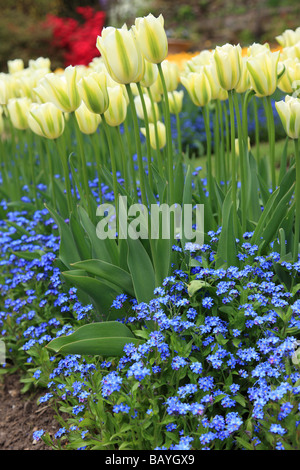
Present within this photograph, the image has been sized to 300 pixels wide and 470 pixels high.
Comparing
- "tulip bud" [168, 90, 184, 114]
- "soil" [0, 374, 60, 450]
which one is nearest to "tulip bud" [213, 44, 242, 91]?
"tulip bud" [168, 90, 184, 114]

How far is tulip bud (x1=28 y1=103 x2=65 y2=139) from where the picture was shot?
2316 mm

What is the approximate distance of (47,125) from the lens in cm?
236

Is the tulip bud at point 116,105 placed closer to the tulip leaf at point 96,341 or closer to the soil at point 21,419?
the tulip leaf at point 96,341

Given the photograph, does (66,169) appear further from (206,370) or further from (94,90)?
(206,370)

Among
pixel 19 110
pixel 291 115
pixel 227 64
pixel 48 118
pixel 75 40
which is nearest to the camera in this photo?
pixel 291 115

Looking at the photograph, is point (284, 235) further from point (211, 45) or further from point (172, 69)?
point (211, 45)

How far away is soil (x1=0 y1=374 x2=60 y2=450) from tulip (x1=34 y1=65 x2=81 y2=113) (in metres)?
1.34

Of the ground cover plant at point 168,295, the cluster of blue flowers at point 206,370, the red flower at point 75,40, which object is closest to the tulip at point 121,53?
the ground cover plant at point 168,295

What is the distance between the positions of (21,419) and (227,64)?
1830 millimetres

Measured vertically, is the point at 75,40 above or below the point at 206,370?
above

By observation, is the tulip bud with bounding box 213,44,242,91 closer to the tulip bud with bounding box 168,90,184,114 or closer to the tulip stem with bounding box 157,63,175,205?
the tulip stem with bounding box 157,63,175,205

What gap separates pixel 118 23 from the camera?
15.1 metres

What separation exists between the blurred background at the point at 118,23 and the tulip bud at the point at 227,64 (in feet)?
34.4

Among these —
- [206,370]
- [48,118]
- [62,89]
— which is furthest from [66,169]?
[206,370]
